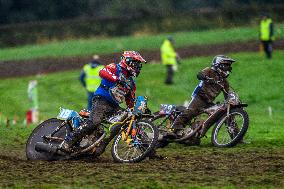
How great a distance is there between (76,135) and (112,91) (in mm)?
1063

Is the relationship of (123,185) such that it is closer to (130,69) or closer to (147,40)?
(130,69)

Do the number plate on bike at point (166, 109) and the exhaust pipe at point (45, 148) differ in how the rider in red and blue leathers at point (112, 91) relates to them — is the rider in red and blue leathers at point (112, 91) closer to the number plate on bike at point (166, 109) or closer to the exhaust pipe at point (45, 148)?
the exhaust pipe at point (45, 148)

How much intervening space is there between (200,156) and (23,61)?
98.0ft

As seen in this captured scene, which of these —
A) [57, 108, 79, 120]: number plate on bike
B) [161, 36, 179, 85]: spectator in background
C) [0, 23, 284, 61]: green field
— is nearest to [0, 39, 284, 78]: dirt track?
[0, 23, 284, 61]: green field

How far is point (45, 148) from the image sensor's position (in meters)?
16.0

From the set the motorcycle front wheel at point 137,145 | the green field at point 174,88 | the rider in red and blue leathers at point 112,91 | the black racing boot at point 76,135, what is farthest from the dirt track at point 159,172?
the green field at point 174,88

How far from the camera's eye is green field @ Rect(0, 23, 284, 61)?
4925 centimetres

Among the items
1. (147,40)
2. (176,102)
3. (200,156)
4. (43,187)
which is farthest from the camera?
(147,40)

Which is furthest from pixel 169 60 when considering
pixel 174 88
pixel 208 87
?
pixel 208 87

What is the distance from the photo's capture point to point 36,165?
15.1 m

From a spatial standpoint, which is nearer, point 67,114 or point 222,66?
point 67,114

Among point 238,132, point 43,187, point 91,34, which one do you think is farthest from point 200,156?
point 91,34

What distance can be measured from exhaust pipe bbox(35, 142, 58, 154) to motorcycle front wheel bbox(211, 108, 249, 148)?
399 centimetres

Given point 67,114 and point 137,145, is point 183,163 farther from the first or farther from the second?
point 67,114
